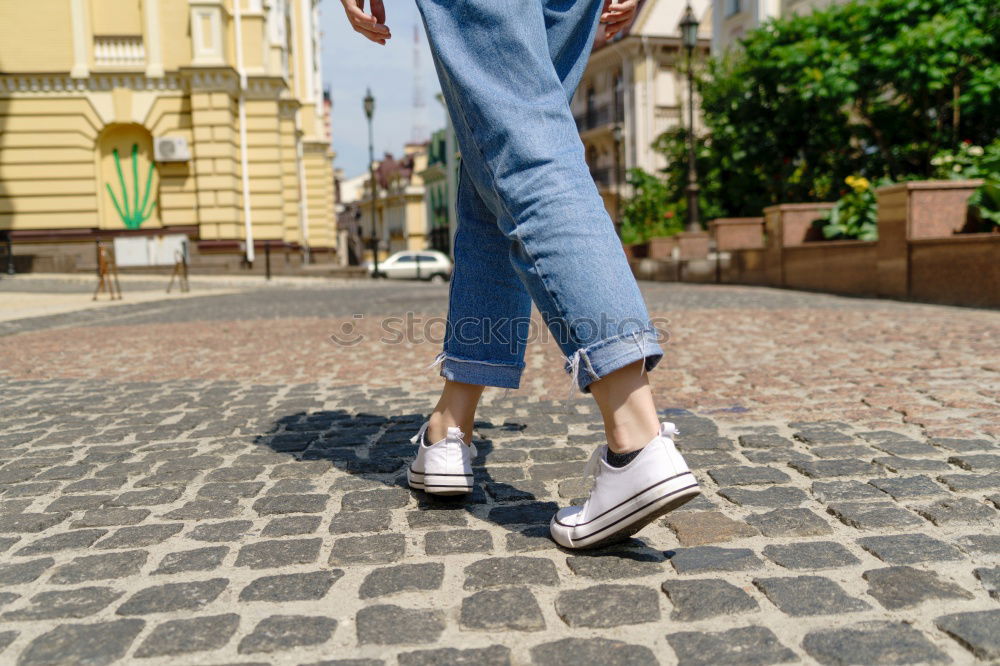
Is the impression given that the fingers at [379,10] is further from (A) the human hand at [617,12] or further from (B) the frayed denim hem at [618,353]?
(B) the frayed denim hem at [618,353]

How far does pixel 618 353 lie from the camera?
5.80 feet

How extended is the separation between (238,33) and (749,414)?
23.4 meters

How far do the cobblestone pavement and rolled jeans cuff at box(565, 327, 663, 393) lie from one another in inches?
16.6

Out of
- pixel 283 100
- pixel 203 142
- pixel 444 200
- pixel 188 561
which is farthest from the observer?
pixel 444 200

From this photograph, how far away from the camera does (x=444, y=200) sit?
254 ft

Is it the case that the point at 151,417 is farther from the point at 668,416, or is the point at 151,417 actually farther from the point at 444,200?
the point at 444,200

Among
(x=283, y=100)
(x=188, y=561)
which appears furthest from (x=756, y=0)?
(x=188, y=561)

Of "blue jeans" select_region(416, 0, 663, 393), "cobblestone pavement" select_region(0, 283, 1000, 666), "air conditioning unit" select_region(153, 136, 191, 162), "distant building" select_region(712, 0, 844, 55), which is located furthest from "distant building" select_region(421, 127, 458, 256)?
"blue jeans" select_region(416, 0, 663, 393)

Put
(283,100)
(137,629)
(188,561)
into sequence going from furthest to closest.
Result: (283,100)
(188,561)
(137,629)

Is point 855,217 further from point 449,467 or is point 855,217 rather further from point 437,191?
point 437,191

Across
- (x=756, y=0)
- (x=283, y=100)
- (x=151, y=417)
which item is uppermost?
(x=756, y=0)

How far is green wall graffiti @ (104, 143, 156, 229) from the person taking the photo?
23297mm

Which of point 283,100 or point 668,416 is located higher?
point 283,100

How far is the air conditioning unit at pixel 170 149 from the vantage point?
74.3 ft
